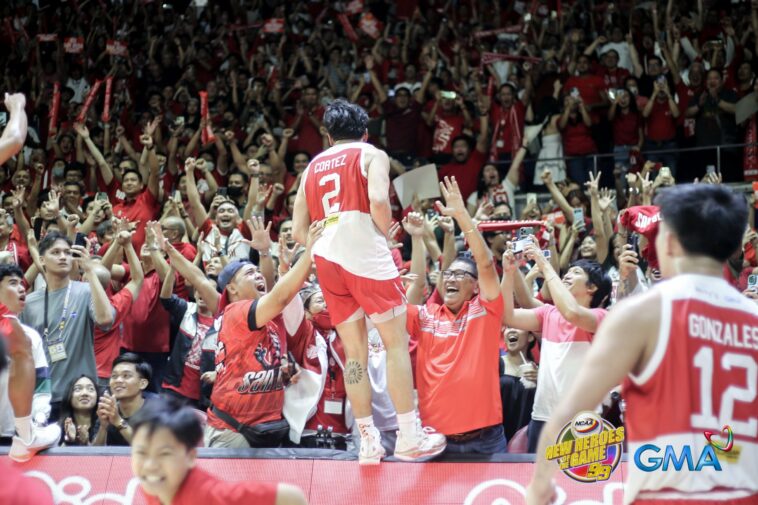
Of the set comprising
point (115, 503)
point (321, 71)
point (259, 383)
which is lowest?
point (115, 503)

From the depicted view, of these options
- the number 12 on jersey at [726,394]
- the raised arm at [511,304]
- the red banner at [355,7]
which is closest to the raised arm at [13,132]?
the raised arm at [511,304]

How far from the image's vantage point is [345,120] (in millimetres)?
5566

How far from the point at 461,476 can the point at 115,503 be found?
1.93m

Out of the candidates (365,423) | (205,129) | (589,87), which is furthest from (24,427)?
(589,87)

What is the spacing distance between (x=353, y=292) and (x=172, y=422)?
2.02 m

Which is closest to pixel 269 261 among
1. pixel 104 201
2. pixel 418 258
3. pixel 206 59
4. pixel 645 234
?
pixel 418 258

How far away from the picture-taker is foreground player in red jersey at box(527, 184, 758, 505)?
111 inches

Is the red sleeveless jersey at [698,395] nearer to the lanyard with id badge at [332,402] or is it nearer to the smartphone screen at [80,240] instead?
the lanyard with id badge at [332,402]

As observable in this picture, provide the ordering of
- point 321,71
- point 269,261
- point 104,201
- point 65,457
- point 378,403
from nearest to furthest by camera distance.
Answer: point 65,457 → point 378,403 → point 269,261 → point 104,201 → point 321,71

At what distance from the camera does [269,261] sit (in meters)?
6.57

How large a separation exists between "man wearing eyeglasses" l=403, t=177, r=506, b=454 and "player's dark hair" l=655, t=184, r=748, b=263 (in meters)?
2.69

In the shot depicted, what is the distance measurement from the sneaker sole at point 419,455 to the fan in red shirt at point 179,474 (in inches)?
76.9

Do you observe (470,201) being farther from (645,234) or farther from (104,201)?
(645,234)

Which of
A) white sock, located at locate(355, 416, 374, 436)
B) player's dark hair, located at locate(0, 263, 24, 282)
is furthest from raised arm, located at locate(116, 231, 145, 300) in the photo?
white sock, located at locate(355, 416, 374, 436)
